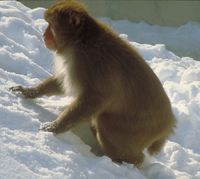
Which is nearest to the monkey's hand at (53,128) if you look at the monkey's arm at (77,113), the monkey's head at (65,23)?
the monkey's arm at (77,113)

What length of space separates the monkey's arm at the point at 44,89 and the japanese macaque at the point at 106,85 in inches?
12.0

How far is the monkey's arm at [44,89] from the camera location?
2.63 m

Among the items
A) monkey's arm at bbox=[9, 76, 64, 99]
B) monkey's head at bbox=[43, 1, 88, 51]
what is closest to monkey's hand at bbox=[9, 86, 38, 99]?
monkey's arm at bbox=[9, 76, 64, 99]

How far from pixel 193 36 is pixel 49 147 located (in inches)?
246

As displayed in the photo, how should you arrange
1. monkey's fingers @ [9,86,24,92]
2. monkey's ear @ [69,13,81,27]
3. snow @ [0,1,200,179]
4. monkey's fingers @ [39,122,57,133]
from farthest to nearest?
monkey's fingers @ [9,86,24,92] < monkey's ear @ [69,13,81,27] < monkey's fingers @ [39,122,57,133] < snow @ [0,1,200,179]

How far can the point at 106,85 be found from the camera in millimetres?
2309

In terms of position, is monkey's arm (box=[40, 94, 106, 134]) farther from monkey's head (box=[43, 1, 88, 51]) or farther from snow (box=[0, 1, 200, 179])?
monkey's head (box=[43, 1, 88, 51])

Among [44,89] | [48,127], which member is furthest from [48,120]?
[44,89]

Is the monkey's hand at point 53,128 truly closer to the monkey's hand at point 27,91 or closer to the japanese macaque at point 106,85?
the japanese macaque at point 106,85

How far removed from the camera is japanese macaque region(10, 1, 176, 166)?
228 cm

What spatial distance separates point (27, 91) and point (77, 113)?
63 centimetres

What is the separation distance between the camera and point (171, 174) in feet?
8.28

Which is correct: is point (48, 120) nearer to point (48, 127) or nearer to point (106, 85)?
point (48, 127)

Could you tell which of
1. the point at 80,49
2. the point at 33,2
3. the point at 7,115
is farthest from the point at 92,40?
the point at 33,2
